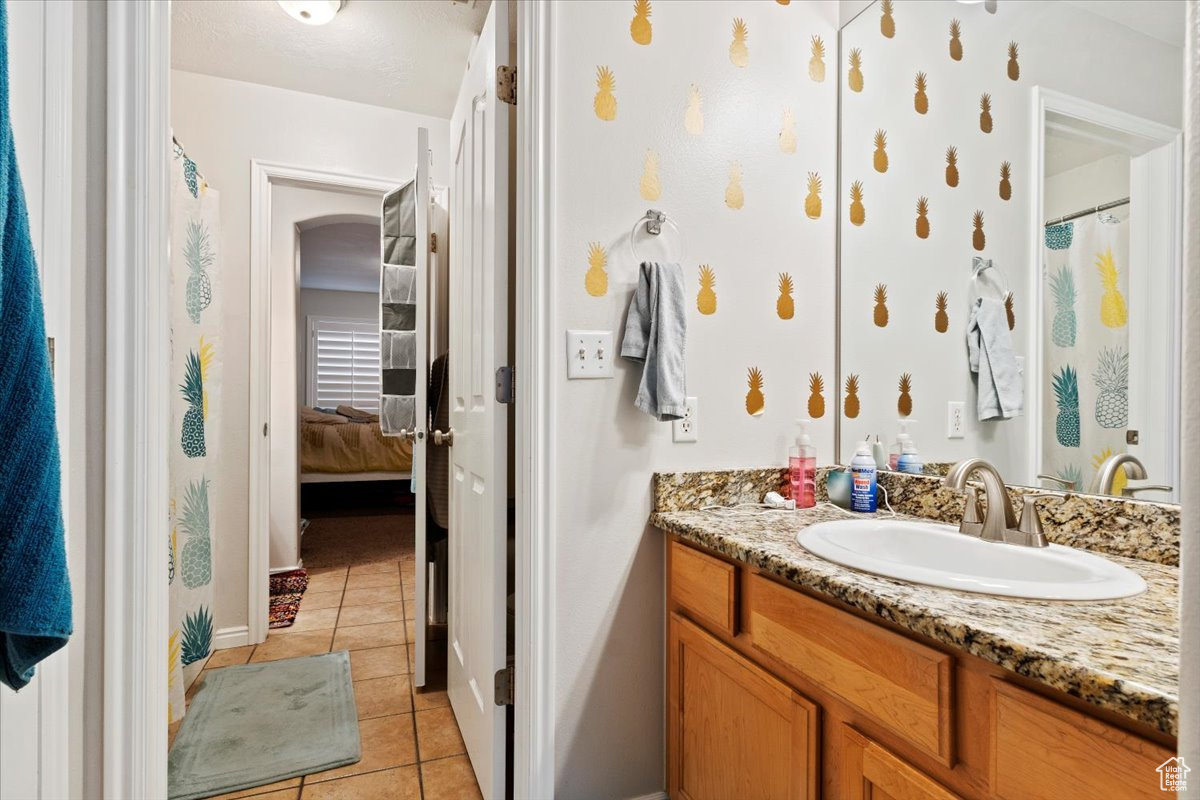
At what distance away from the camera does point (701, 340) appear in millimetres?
1508

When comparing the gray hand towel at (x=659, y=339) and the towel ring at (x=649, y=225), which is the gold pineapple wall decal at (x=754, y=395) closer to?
the gray hand towel at (x=659, y=339)

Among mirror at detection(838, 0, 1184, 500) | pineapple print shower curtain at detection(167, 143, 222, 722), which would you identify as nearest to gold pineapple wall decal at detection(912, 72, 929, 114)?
mirror at detection(838, 0, 1184, 500)

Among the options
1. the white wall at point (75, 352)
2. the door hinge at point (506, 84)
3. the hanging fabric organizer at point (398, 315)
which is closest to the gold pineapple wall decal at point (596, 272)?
the door hinge at point (506, 84)

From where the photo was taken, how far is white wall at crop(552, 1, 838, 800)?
1.40m

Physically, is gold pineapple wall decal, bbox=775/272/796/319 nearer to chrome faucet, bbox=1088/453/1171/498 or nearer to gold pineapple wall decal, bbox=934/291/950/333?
gold pineapple wall decal, bbox=934/291/950/333

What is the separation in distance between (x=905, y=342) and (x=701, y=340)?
Answer: 1.82 feet

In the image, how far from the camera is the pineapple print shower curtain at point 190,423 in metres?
1.91

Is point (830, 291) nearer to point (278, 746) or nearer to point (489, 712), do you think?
point (489, 712)

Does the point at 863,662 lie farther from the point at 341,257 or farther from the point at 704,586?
the point at 341,257

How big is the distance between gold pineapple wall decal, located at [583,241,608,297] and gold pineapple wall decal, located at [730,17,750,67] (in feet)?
2.20

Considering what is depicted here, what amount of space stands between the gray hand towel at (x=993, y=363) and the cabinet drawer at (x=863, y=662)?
701 millimetres

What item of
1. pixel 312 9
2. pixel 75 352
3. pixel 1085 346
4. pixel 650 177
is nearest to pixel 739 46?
pixel 650 177

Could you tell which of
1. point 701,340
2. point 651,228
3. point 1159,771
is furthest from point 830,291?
point 1159,771

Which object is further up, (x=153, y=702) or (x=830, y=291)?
(x=830, y=291)
